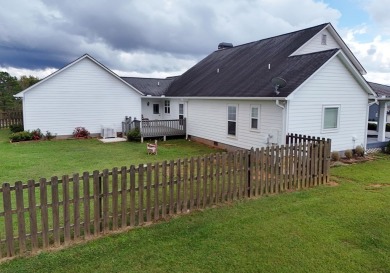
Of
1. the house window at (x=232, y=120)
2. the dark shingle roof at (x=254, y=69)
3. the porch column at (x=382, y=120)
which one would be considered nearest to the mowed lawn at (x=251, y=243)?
the dark shingle roof at (x=254, y=69)

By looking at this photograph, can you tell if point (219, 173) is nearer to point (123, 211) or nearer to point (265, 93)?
point (123, 211)

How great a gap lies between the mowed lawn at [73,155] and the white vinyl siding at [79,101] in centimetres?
174

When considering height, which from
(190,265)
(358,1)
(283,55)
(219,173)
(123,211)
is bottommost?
(190,265)

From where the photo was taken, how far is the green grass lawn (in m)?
4.46

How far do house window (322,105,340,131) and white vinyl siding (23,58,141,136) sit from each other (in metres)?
13.9

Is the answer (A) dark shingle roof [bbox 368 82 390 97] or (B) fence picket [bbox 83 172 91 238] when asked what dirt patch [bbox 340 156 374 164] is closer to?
(A) dark shingle roof [bbox 368 82 390 97]

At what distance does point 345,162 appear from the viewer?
12.7 meters

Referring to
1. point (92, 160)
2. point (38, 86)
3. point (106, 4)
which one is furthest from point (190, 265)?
point (38, 86)

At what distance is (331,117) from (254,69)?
5.18m

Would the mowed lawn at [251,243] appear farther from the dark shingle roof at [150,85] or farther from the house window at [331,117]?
the dark shingle roof at [150,85]

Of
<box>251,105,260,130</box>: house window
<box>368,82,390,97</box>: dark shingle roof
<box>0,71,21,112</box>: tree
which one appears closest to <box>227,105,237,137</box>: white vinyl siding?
<box>251,105,260,130</box>: house window

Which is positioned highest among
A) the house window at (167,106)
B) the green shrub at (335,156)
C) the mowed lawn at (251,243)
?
the house window at (167,106)

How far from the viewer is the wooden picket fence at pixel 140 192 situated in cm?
484

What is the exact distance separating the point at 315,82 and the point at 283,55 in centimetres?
420
